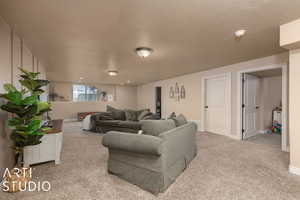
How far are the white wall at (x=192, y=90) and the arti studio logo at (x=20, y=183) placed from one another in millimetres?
4628

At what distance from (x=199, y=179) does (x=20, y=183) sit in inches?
91.9

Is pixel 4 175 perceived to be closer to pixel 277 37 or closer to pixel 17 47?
pixel 17 47

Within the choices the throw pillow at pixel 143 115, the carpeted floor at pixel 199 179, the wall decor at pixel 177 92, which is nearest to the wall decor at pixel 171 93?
the wall decor at pixel 177 92

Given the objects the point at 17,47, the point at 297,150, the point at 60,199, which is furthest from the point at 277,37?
the point at 17,47

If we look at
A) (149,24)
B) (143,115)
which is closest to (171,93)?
(143,115)

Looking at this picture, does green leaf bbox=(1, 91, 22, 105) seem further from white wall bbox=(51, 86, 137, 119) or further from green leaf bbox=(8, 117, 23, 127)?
white wall bbox=(51, 86, 137, 119)

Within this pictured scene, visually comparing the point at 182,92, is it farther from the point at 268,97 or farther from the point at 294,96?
the point at 294,96

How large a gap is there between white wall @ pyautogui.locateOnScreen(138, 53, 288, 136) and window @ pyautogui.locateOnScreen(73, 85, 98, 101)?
2.86 meters

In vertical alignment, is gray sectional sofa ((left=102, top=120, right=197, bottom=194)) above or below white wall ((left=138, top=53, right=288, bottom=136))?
below

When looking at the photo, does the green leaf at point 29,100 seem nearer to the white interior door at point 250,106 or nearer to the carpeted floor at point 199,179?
the carpeted floor at point 199,179

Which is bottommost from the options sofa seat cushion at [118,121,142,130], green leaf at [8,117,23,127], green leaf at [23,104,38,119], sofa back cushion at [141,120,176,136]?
sofa seat cushion at [118,121,142,130]

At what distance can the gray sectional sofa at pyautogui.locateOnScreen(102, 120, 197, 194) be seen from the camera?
1.76 metres

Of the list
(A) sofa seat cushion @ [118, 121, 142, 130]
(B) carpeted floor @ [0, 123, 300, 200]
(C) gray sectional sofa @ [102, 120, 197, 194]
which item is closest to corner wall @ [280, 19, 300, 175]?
(B) carpeted floor @ [0, 123, 300, 200]

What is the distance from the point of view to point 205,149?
3365 mm
